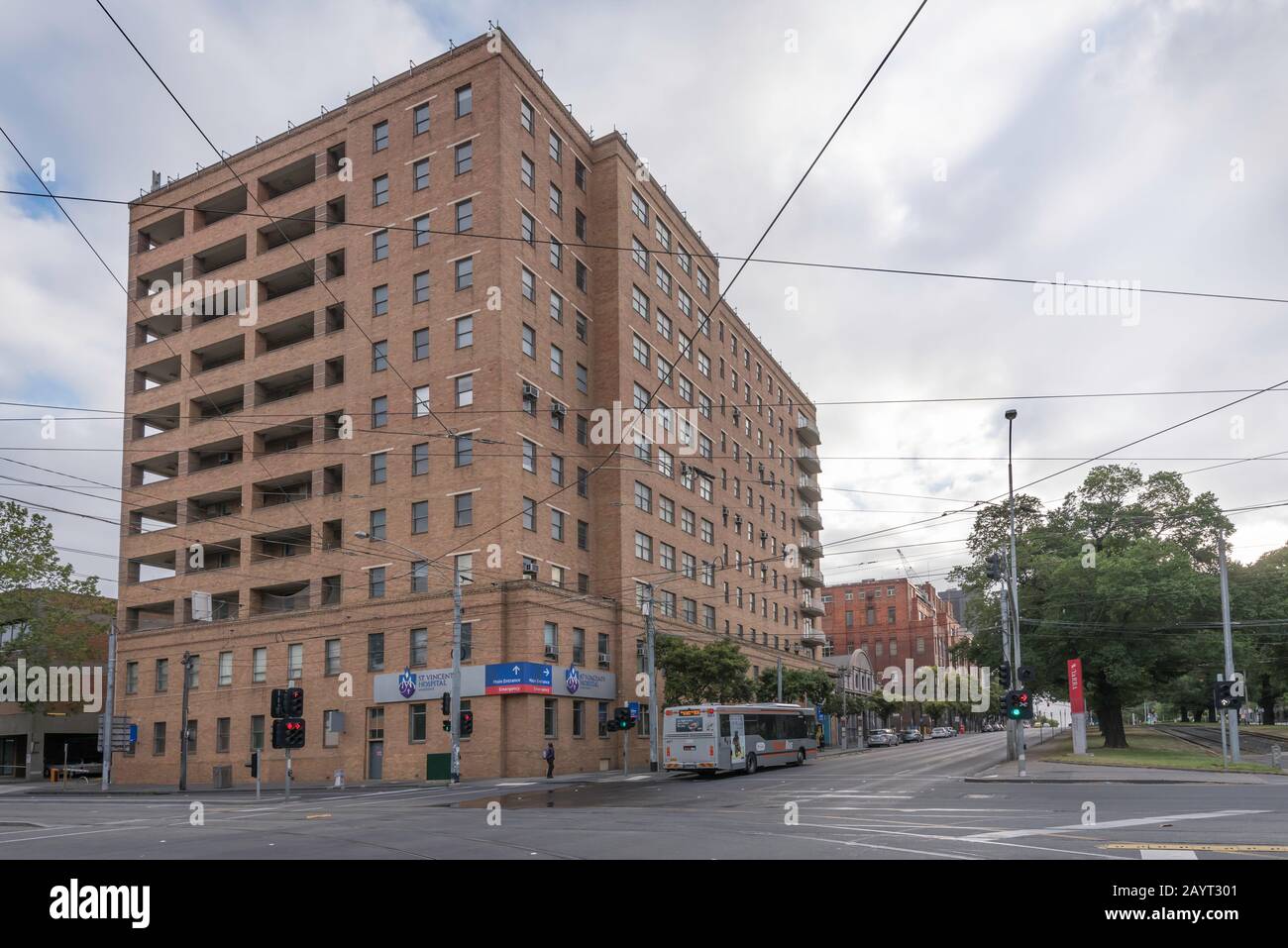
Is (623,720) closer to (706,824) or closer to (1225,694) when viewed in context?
(1225,694)

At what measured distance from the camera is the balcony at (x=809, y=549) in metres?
91.1

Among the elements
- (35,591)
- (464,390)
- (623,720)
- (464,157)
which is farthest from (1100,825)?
(35,591)

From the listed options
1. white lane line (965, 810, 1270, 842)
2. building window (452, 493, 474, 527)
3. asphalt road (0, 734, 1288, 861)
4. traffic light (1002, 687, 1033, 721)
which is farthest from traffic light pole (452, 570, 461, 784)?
white lane line (965, 810, 1270, 842)

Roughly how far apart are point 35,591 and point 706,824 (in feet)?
160

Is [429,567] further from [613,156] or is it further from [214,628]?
[613,156]

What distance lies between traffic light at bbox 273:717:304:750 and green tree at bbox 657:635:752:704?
71.2ft

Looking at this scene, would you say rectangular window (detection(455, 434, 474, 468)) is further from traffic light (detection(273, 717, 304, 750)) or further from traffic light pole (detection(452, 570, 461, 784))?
traffic light (detection(273, 717, 304, 750))

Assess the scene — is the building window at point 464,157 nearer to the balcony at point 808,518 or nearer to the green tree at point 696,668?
the green tree at point 696,668

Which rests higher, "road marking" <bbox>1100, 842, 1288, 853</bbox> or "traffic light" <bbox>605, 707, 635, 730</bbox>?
"road marking" <bbox>1100, 842, 1288, 853</bbox>

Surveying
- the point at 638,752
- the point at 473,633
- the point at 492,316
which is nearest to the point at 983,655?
the point at 638,752

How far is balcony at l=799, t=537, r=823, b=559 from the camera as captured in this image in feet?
299

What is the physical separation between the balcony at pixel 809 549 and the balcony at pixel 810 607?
371 cm

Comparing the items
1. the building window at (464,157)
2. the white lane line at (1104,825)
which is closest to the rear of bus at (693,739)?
the white lane line at (1104,825)
